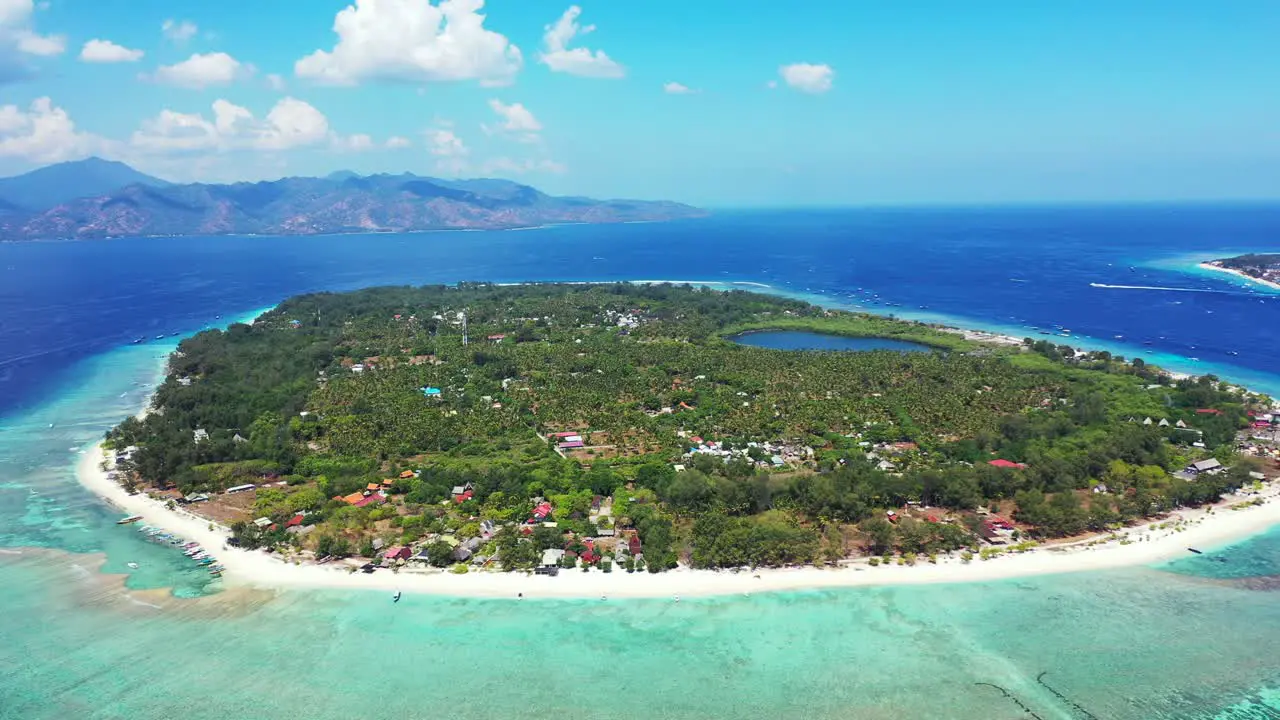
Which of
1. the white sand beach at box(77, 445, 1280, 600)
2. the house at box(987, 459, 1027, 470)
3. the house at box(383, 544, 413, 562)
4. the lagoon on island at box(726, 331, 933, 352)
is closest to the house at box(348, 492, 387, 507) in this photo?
the white sand beach at box(77, 445, 1280, 600)

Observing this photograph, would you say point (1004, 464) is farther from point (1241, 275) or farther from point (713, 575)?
point (1241, 275)

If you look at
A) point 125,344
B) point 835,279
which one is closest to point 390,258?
point 125,344

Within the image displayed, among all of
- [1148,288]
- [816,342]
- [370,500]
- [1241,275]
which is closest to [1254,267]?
[1241,275]

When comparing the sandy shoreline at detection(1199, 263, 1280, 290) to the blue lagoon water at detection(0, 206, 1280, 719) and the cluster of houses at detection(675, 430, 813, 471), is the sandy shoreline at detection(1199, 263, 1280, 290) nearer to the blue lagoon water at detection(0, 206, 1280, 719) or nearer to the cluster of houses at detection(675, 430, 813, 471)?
the blue lagoon water at detection(0, 206, 1280, 719)

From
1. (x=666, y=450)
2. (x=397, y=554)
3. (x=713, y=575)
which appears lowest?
(x=713, y=575)

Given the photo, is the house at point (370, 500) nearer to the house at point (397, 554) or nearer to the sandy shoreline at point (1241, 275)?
the house at point (397, 554)

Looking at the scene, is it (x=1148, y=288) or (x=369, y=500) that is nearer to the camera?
(x=369, y=500)

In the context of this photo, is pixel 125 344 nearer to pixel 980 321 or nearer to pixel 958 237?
pixel 980 321

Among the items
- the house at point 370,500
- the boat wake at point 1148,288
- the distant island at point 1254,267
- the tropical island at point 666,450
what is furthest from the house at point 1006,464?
the distant island at point 1254,267
